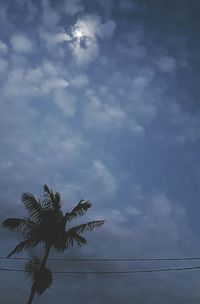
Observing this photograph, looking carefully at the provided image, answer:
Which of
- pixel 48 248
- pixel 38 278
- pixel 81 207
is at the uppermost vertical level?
pixel 81 207

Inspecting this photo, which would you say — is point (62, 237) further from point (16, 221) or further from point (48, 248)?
point (16, 221)

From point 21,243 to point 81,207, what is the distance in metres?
4.90

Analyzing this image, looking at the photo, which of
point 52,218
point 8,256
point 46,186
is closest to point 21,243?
point 8,256

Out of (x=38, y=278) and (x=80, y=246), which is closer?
(x=38, y=278)

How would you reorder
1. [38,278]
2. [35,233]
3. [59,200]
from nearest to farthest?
[38,278], [35,233], [59,200]

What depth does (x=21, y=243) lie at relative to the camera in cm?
2423

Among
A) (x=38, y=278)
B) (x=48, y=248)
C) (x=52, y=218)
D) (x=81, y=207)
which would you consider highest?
(x=81, y=207)

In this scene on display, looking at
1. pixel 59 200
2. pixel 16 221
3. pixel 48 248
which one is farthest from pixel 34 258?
pixel 59 200

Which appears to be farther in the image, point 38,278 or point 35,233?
point 35,233

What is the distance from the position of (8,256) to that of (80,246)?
493 cm

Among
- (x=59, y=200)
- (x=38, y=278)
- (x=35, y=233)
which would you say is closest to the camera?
(x=38, y=278)

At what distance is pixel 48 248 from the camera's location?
23.7 meters

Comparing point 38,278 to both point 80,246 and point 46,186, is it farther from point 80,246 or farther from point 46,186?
point 46,186

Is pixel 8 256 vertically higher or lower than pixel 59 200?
lower
